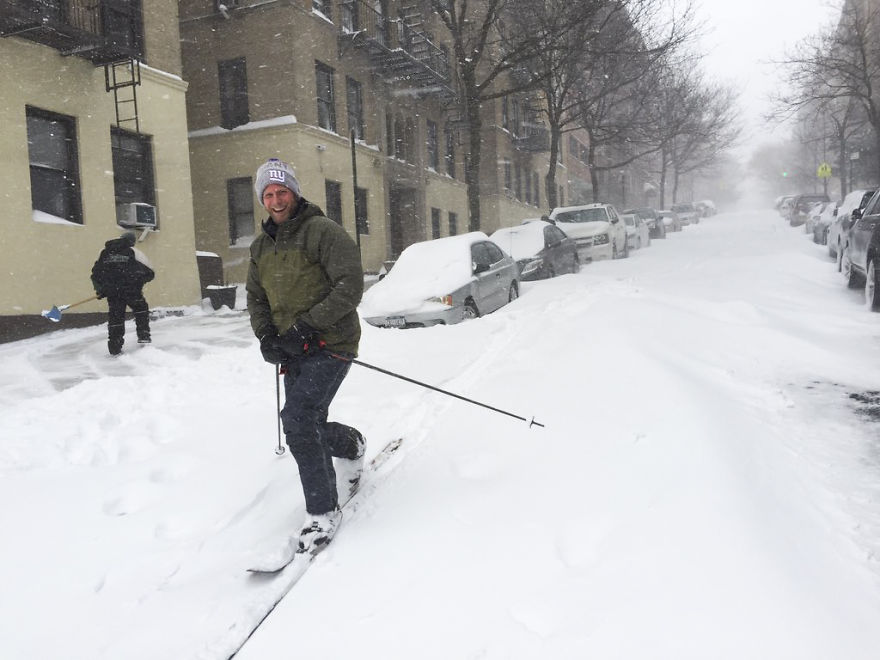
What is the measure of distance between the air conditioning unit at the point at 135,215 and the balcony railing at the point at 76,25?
2.57m

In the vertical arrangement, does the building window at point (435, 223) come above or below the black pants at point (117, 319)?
above

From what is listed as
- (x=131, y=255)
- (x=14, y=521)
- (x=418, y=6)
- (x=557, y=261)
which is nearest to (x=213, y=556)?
(x=14, y=521)

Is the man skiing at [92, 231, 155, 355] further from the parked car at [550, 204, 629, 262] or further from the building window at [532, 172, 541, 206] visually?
the building window at [532, 172, 541, 206]

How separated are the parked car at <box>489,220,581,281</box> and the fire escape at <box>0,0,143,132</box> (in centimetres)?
776

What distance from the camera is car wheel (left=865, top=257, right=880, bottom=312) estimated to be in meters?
8.62

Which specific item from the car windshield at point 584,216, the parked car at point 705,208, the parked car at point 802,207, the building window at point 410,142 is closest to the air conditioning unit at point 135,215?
the car windshield at point 584,216

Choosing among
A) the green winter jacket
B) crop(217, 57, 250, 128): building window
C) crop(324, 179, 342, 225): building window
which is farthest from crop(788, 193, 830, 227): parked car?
the green winter jacket

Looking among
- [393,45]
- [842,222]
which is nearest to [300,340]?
[842,222]

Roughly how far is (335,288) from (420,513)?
1337 millimetres

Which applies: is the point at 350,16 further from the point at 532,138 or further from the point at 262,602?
the point at 262,602

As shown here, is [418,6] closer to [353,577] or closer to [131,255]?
[131,255]

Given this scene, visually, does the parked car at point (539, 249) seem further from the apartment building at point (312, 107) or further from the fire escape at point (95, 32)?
the fire escape at point (95, 32)

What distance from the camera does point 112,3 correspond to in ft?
41.5

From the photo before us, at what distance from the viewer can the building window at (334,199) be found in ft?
65.1
